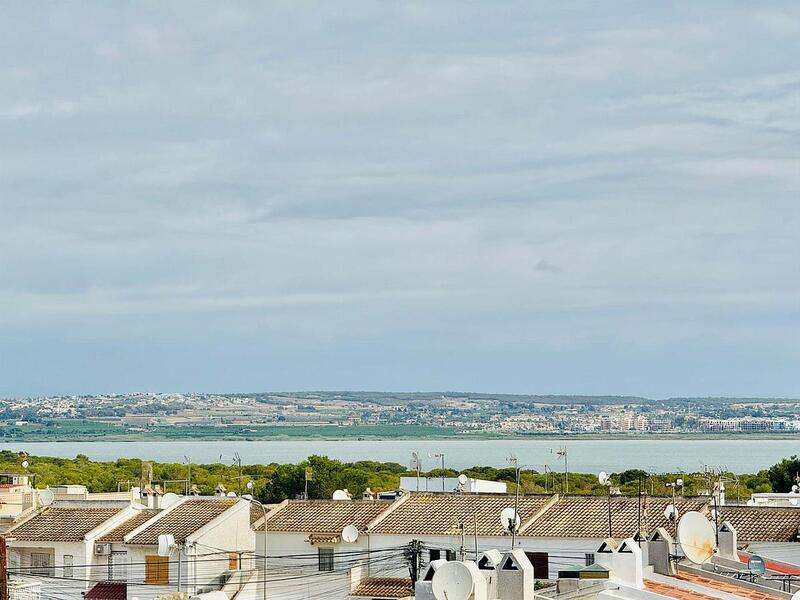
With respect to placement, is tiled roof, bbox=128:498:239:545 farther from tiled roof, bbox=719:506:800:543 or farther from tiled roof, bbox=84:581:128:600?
tiled roof, bbox=719:506:800:543

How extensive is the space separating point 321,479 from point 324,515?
2407 centimetres

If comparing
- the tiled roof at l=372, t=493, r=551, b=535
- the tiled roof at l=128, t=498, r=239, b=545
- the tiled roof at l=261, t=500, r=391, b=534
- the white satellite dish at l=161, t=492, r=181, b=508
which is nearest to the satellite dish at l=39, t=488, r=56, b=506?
the white satellite dish at l=161, t=492, r=181, b=508

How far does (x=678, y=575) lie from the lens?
20812 mm

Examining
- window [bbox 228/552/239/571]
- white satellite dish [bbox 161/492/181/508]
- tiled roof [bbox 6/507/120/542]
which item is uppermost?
white satellite dish [bbox 161/492/181/508]

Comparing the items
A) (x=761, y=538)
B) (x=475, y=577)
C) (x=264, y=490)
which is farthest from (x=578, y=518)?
(x=264, y=490)

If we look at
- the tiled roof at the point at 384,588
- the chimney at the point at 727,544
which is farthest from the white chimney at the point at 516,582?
the tiled roof at the point at 384,588

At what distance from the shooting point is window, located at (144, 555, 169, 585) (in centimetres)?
3559

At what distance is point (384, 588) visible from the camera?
3123 centimetres

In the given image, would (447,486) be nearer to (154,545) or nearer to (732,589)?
(154,545)

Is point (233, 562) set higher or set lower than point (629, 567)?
lower

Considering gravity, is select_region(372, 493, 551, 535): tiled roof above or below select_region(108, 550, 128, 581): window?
above

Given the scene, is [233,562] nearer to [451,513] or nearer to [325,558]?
[325,558]

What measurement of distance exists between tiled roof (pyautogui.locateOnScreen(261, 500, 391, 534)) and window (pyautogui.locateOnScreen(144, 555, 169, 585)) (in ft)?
11.1

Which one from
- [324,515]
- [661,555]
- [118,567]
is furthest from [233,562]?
[661,555]
